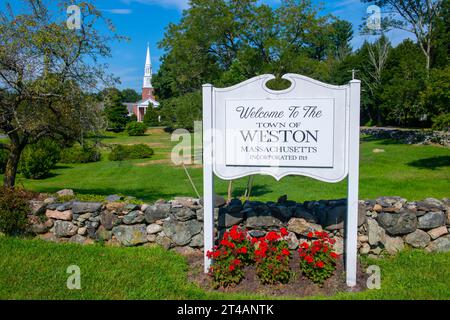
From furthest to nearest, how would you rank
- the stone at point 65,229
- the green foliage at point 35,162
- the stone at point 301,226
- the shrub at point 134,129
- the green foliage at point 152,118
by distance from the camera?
the green foliage at point 152,118 → the shrub at point 134,129 → the green foliage at point 35,162 → the stone at point 65,229 → the stone at point 301,226

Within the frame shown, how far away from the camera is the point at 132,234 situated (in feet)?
18.5

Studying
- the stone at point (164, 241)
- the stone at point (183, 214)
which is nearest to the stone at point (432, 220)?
the stone at point (183, 214)

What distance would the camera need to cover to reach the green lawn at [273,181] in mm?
11136

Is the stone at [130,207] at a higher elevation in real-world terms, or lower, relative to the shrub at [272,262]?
higher

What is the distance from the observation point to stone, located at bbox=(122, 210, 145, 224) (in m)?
5.61

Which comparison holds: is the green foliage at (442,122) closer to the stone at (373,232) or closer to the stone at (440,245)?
the stone at (440,245)

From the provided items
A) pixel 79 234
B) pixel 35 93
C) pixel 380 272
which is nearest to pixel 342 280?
pixel 380 272

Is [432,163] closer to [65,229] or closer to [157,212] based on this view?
[157,212]

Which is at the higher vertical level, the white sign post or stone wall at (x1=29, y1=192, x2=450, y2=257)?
the white sign post

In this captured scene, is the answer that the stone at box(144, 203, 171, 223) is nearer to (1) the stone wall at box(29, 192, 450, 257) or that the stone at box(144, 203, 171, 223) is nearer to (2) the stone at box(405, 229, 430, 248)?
(1) the stone wall at box(29, 192, 450, 257)

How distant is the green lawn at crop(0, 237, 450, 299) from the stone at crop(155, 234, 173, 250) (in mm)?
116

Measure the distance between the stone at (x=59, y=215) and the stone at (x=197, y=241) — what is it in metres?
1.84

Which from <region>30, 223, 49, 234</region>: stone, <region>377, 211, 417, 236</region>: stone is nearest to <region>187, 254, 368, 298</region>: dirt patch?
<region>377, 211, 417, 236</region>: stone
